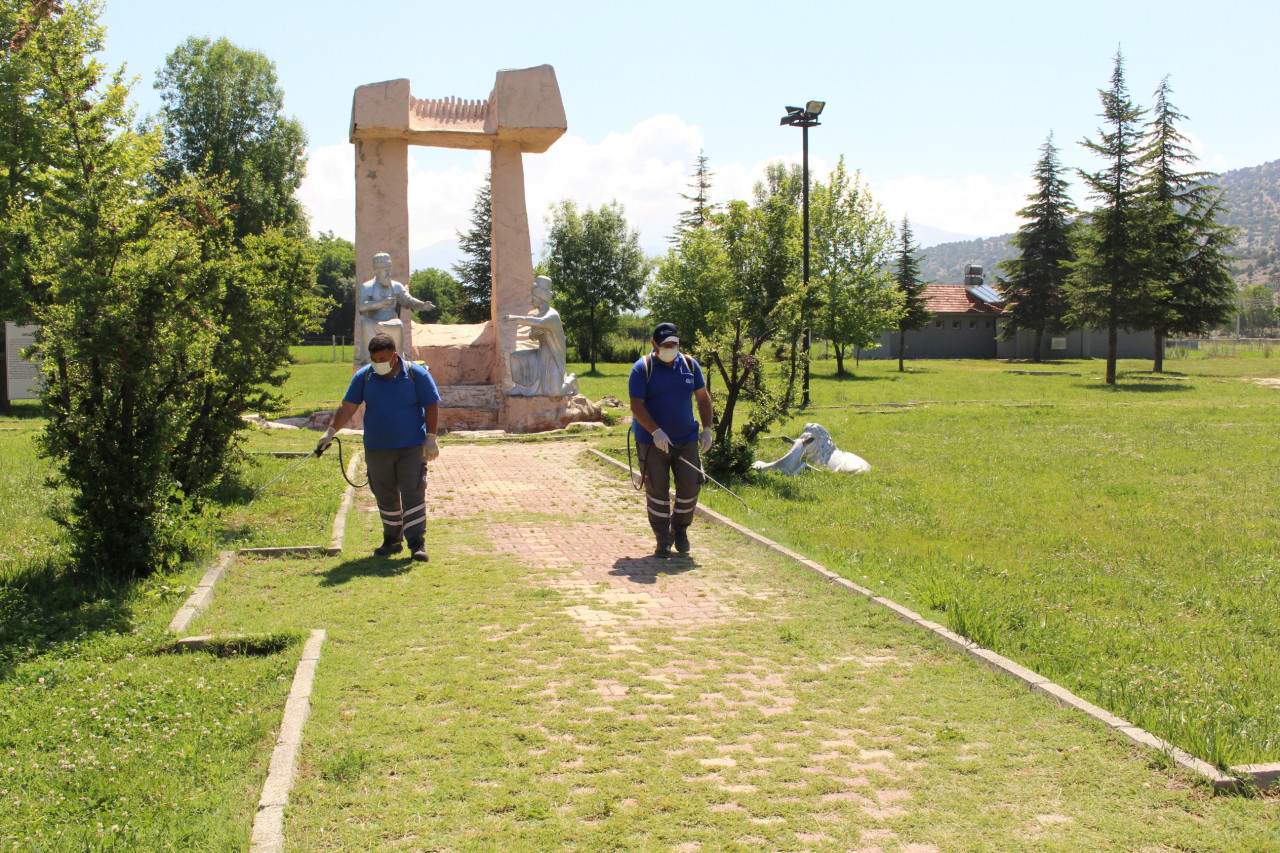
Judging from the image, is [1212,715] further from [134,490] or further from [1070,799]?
[134,490]

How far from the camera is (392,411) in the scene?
24.3 feet

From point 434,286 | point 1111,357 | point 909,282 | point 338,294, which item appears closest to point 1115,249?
point 1111,357

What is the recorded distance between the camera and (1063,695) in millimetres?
4500

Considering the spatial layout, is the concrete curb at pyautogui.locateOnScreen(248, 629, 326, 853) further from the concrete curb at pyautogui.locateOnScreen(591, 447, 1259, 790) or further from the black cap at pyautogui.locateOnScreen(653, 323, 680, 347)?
the black cap at pyautogui.locateOnScreen(653, 323, 680, 347)

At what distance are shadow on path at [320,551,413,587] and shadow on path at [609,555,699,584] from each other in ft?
5.54

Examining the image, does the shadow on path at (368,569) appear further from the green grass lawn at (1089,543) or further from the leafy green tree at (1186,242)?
the leafy green tree at (1186,242)

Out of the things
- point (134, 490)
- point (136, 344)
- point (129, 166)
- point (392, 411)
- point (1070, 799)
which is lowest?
point (1070, 799)

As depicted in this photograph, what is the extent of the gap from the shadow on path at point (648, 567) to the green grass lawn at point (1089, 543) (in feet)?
3.49

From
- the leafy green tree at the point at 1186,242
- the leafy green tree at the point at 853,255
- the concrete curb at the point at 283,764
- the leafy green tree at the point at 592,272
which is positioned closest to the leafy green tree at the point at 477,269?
the leafy green tree at the point at 592,272

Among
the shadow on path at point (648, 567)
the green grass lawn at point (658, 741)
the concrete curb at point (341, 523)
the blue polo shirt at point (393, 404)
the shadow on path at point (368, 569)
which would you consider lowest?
the green grass lawn at point (658, 741)

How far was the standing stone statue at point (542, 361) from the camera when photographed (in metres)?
18.5

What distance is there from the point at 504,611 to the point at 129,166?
432 centimetres

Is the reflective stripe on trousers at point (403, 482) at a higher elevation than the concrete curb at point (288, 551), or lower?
higher

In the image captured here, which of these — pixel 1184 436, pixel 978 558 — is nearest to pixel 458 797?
pixel 978 558
